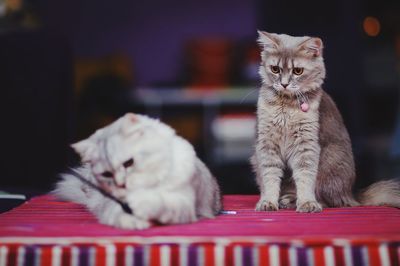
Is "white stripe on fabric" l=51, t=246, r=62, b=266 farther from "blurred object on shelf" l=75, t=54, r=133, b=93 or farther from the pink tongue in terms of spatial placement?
"blurred object on shelf" l=75, t=54, r=133, b=93

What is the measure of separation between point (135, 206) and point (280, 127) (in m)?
0.45

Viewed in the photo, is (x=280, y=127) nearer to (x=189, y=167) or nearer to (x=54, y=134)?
(x=189, y=167)

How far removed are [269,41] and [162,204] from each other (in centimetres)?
51

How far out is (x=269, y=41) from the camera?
1164 mm

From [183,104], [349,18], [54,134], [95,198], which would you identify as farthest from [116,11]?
[95,198]

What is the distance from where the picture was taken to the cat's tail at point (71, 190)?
1288 mm

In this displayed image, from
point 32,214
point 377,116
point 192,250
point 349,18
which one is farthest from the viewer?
point 377,116

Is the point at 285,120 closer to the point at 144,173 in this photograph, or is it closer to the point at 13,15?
the point at 144,173

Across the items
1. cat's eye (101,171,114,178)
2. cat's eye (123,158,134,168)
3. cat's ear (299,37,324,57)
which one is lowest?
cat's eye (101,171,114,178)

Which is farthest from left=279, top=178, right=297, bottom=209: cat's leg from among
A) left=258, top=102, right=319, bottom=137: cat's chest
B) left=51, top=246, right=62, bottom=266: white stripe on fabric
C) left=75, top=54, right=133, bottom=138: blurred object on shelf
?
left=75, top=54, right=133, bottom=138: blurred object on shelf

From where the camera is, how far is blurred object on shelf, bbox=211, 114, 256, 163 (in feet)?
12.6

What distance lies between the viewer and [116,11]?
496 cm

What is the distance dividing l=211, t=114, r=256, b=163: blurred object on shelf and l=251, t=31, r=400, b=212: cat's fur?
258cm

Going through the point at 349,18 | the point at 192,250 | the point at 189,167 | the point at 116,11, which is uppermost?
the point at 116,11
